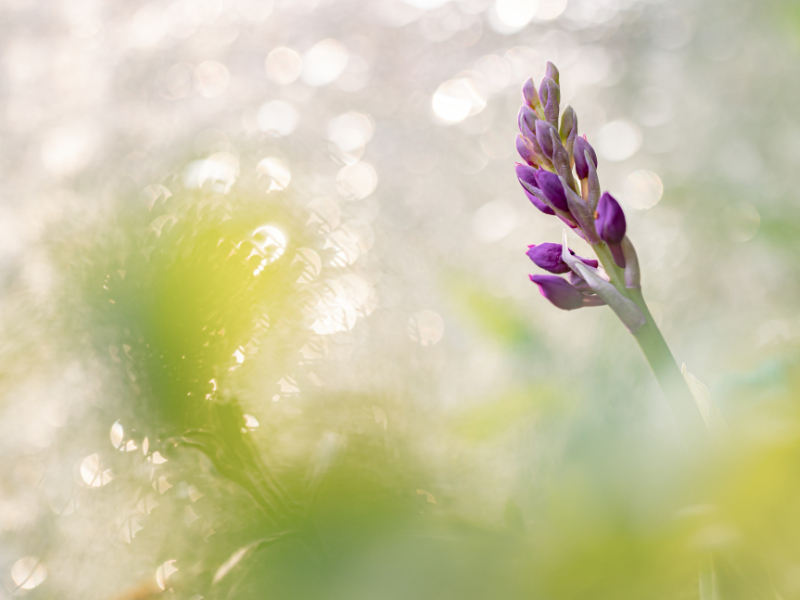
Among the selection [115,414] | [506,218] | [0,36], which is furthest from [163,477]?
[0,36]

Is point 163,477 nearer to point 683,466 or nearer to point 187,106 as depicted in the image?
point 683,466

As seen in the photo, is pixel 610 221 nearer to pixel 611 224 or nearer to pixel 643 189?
pixel 611 224

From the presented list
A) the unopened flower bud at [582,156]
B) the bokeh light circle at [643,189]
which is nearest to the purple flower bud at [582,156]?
the unopened flower bud at [582,156]

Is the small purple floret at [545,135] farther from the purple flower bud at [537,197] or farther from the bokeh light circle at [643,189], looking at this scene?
the bokeh light circle at [643,189]

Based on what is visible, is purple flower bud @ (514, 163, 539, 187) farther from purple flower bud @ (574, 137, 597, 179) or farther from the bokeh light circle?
the bokeh light circle

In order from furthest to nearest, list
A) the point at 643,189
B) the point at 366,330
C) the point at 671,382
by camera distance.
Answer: the point at 643,189, the point at 366,330, the point at 671,382

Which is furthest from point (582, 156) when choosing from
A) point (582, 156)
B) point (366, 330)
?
point (366, 330)
